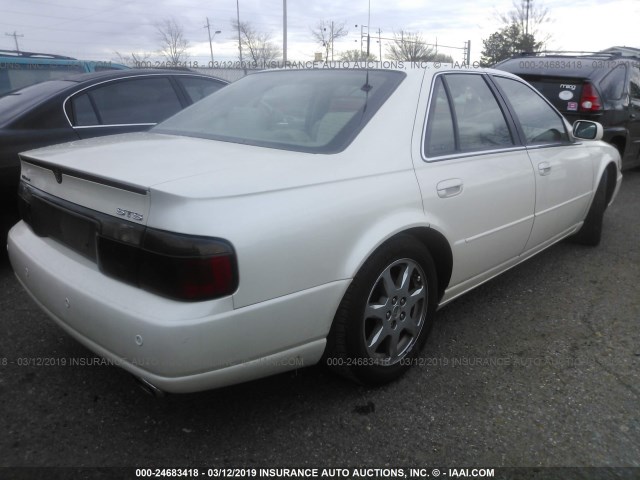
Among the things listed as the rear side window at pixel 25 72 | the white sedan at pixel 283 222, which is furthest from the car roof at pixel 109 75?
the rear side window at pixel 25 72

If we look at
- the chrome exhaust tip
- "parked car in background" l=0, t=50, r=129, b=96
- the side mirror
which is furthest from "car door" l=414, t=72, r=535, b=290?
"parked car in background" l=0, t=50, r=129, b=96

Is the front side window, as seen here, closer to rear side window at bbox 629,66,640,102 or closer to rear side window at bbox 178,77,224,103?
rear side window at bbox 178,77,224,103

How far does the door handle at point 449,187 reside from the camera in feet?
8.12

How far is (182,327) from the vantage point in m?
1.66

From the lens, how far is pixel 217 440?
6.97ft

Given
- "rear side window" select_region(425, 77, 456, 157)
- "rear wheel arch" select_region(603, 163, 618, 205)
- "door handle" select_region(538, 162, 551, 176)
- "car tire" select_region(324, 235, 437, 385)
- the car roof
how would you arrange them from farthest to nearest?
"rear wheel arch" select_region(603, 163, 618, 205)
the car roof
"door handle" select_region(538, 162, 551, 176)
"rear side window" select_region(425, 77, 456, 157)
"car tire" select_region(324, 235, 437, 385)

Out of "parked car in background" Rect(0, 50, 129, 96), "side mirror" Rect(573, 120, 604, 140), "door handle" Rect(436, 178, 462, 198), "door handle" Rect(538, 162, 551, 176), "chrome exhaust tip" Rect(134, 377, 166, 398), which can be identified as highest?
"parked car in background" Rect(0, 50, 129, 96)

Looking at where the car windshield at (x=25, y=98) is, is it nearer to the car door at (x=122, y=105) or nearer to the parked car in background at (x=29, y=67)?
the car door at (x=122, y=105)

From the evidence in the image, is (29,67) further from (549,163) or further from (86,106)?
(549,163)

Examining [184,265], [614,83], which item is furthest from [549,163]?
[614,83]

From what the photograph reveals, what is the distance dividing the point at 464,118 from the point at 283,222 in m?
1.52

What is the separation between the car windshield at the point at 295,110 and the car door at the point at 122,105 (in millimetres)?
1505

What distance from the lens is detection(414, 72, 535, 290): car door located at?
8.24 feet

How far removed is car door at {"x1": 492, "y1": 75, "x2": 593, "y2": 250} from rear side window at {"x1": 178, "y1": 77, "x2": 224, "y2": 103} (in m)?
2.92
